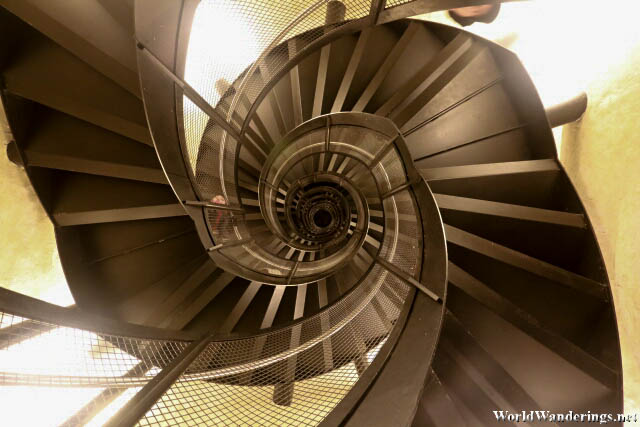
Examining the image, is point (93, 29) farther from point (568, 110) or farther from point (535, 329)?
point (568, 110)

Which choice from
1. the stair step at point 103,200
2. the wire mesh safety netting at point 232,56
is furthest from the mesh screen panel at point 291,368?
the stair step at point 103,200

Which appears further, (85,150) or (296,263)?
(296,263)

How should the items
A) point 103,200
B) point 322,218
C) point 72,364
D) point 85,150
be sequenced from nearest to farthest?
point 72,364 → point 85,150 → point 103,200 → point 322,218

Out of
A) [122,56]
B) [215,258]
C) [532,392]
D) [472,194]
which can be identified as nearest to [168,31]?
[122,56]

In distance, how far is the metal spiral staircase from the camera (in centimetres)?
173

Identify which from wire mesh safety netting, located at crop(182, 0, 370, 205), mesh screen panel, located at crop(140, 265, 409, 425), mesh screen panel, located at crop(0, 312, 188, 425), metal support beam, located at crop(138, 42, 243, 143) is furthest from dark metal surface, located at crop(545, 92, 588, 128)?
mesh screen panel, located at crop(0, 312, 188, 425)

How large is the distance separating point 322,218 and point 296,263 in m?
2.56

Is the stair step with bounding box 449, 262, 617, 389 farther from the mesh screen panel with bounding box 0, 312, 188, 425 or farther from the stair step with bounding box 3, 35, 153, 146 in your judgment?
the stair step with bounding box 3, 35, 153, 146

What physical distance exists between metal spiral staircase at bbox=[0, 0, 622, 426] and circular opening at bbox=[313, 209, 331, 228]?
2367mm

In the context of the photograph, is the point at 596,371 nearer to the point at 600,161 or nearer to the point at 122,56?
the point at 600,161

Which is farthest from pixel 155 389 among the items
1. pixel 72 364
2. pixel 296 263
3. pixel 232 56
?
pixel 296 263

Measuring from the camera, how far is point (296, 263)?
465 cm

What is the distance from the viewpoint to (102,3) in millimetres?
2486

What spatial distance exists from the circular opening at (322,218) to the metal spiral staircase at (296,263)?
93.2 inches
